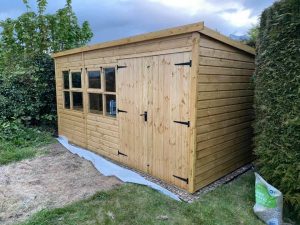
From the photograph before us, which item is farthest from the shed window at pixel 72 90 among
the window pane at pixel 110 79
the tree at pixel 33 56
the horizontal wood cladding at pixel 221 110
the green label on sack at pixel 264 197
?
the green label on sack at pixel 264 197

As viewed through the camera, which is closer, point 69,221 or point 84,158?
point 69,221

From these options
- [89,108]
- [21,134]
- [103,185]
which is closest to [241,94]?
[103,185]

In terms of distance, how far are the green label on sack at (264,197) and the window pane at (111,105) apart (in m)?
2.82

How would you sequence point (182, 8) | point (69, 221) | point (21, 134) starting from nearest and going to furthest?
point (69, 221)
point (21, 134)
point (182, 8)

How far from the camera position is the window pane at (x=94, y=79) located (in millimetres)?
4918

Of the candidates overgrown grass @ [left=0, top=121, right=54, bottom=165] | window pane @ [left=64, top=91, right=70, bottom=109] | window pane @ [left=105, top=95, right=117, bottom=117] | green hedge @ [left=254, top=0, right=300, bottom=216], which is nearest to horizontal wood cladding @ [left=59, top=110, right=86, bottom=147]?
window pane @ [left=64, top=91, right=70, bottom=109]

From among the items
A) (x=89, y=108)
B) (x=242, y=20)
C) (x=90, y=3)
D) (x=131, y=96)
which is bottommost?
(x=89, y=108)

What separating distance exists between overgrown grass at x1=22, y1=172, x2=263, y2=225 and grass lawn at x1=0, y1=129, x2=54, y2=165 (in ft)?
8.29

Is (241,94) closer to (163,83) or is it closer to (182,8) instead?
(163,83)

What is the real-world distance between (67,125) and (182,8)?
15.5 ft

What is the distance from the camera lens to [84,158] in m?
4.92

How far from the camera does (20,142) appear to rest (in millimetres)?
5812

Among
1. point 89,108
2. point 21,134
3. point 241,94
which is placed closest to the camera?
point 241,94

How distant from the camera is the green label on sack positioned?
2756mm
